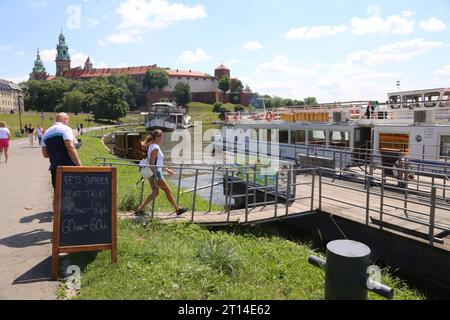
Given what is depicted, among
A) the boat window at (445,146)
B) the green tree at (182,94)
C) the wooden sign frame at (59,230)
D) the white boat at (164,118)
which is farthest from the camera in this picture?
the green tree at (182,94)

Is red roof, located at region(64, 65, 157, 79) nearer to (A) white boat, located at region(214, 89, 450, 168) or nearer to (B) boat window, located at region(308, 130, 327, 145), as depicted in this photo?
(A) white boat, located at region(214, 89, 450, 168)

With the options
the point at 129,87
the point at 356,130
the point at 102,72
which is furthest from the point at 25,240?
the point at 102,72

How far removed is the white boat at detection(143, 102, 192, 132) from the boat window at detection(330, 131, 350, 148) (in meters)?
65.2

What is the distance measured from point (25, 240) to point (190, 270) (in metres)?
3.11

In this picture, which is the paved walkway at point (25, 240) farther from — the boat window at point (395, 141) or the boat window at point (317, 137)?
the boat window at point (395, 141)

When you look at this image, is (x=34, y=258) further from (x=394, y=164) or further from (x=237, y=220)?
(x=394, y=164)

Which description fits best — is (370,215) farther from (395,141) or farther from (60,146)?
(395,141)

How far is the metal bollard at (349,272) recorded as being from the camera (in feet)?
11.7

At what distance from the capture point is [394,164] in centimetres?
1269

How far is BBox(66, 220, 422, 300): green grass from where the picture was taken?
475 centimetres

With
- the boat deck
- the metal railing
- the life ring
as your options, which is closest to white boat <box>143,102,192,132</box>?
the life ring

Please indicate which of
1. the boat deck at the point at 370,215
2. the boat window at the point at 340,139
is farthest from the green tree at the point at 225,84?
the boat deck at the point at 370,215

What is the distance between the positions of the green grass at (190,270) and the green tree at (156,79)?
161027 mm

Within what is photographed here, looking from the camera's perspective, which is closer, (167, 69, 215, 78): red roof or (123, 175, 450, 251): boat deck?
(123, 175, 450, 251): boat deck
